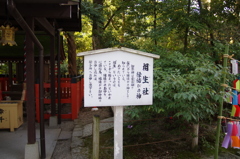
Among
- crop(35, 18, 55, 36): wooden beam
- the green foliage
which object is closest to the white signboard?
the green foliage

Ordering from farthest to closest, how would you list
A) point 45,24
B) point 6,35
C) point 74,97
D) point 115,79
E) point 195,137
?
point 74,97, point 45,24, point 195,137, point 6,35, point 115,79

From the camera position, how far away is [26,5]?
417cm

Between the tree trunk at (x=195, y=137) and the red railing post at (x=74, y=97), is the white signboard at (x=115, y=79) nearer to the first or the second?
the tree trunk at (x=195, y=137)

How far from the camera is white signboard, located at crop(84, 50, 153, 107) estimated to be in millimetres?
3125

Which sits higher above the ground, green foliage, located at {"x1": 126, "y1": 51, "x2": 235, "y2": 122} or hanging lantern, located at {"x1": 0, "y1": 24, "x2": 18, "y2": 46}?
hanging lantern, located at {"x1": 0, "y1": 24, "x2": 18, "y2": 46}

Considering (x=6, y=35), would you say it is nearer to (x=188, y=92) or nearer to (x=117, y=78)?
(x=117, y=78)

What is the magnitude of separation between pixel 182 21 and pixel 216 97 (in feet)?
9.95

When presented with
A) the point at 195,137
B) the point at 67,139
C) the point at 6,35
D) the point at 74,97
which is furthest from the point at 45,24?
the point at 195,137

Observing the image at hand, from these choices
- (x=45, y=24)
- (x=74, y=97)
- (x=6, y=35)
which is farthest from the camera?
(x=74, y=97)

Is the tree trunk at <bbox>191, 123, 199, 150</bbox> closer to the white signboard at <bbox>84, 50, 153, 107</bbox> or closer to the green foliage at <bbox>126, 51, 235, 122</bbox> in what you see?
the green foliage at <bbox>126, 51, 235, 122</bbox>

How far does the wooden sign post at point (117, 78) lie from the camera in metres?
3.12

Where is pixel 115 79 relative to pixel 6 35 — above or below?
below

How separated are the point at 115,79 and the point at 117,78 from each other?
0.04 m

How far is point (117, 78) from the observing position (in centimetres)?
319
